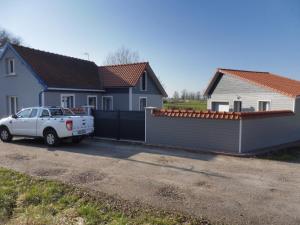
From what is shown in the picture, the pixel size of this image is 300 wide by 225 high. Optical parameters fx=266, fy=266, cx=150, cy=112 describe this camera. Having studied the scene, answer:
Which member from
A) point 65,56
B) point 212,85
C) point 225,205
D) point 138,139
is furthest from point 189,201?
point 65,56

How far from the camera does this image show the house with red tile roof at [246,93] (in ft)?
59.0

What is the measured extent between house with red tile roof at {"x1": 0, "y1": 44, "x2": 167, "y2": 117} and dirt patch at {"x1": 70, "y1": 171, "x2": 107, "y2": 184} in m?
10.7

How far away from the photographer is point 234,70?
22609 mm

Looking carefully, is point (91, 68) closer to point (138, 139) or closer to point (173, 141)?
point (138, 139)

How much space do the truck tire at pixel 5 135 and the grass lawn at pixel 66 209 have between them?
7386 millimetres

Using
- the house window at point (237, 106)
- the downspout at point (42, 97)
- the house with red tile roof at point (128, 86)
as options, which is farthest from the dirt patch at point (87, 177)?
the house window at point (237, 106)

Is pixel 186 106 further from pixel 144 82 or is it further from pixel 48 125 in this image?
pixel 48 125

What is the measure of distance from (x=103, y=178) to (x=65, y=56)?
17.5 metres

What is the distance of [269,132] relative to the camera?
12328mm

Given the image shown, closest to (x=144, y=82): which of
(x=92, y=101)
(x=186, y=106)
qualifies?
(x=92, y=101)

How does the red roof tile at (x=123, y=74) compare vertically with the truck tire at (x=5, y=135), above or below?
above

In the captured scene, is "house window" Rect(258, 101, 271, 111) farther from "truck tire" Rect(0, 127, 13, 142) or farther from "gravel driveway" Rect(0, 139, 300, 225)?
"truck tire" Rect(0, 127, 13, 142)

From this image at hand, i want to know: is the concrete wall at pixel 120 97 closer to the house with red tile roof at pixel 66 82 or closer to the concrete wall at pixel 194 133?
the house with red tile roof at pixel 66 82

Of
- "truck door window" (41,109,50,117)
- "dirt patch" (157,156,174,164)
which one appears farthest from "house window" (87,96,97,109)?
"dirt patch" (157,156,174,164)
